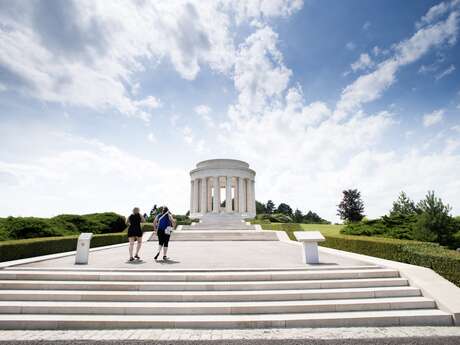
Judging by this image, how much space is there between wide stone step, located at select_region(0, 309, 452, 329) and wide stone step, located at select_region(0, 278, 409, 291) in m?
1.09

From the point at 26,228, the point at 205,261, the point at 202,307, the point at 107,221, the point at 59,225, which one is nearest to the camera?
the point at 202,307

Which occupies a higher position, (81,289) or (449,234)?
(449,234)

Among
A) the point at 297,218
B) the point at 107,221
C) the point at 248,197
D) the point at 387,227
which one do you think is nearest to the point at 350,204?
the point at 297,218

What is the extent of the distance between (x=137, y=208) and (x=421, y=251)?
10.5 meters

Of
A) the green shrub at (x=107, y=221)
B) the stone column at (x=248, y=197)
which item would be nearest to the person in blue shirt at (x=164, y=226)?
the green shrub at (x=107, y=221)

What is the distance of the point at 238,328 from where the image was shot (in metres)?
5.61

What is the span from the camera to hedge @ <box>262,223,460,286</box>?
7469 millimetres

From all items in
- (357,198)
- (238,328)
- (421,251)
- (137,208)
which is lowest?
(238,328)

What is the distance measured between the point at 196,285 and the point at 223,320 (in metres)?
1.60

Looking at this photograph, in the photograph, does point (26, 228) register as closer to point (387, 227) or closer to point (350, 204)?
point (387, 227)

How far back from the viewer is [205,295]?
658cm

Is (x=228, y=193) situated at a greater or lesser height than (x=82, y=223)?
greater

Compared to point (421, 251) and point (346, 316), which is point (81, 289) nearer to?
point (346, 316)

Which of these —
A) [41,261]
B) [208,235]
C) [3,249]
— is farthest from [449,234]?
[3,249]
